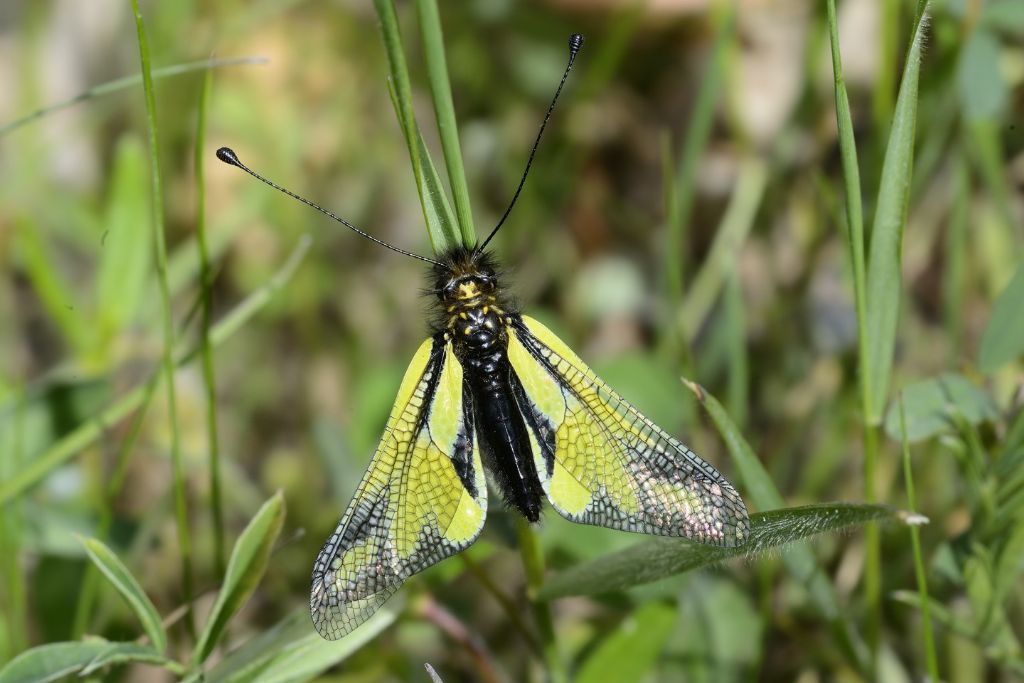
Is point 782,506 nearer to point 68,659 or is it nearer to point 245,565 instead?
point 245,565

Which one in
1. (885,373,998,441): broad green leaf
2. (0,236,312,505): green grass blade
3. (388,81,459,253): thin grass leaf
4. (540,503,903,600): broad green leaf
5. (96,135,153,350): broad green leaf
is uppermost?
(96,135,153,350): broad green leaf

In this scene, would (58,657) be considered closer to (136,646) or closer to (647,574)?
(136,646)

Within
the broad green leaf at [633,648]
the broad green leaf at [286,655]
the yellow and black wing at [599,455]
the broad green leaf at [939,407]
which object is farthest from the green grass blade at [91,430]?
the broad green leaf at [939,407]

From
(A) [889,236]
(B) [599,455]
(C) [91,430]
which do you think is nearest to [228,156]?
(C) [91,430]

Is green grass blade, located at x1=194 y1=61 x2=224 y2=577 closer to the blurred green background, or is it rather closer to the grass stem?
the blurred green background

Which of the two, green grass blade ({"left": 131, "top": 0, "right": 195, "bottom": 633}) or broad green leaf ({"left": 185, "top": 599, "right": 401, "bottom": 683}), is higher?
green grass blade ({"left": 131, "top": 0, "right": 195, "bottom": 633})

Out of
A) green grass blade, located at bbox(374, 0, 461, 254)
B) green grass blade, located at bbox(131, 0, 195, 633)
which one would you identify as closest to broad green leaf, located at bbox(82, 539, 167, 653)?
green grass blade, located at bbox(131, 0, 195, 633)

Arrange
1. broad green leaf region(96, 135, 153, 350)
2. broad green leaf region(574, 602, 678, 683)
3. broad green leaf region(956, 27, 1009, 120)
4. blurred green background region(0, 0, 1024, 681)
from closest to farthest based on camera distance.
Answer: broad green leaf region(574, 602, 678, 683)
blurred green background region(0, 0, 1024, 681)
broad green leaf region(956, 27, 1009, 120)
broad green leaf region(96, 135, 153, 350)
